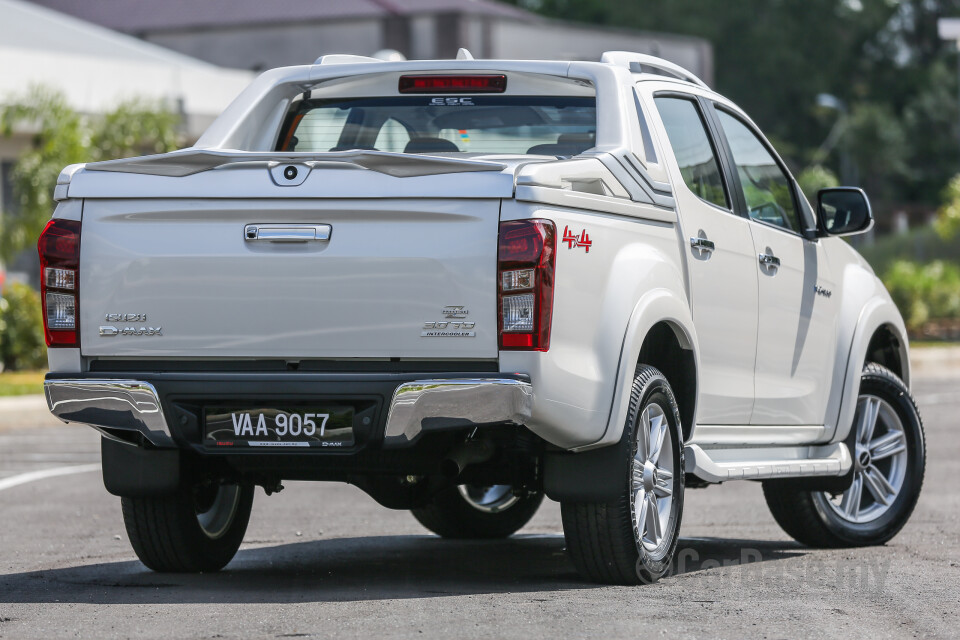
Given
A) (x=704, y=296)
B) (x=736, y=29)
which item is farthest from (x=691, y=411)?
(x=736, y=29)

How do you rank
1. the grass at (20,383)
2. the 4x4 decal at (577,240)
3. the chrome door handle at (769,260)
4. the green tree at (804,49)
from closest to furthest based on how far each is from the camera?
the 4x4 decal at (577,240), the chrome door handle at (769,260), the grass at (20,383), the green tree at (804,49)

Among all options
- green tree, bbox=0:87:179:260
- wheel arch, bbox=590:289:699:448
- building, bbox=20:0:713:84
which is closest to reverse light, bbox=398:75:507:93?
wheel arch, bbox=590:289:699:448

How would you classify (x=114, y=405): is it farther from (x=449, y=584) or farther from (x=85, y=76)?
(x=85, y=76)

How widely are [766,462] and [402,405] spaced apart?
2.22 meters

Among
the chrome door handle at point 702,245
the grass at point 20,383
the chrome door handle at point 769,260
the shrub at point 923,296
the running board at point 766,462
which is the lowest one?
the shrub at point 923,296

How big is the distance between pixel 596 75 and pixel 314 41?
36803 millimetres

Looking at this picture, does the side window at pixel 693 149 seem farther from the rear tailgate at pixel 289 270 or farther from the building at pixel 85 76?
the building at pixel 85 76

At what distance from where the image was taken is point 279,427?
5855 mm

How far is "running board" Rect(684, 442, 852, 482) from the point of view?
6.70 m

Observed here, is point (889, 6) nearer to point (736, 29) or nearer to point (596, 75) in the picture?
point (736, 29)

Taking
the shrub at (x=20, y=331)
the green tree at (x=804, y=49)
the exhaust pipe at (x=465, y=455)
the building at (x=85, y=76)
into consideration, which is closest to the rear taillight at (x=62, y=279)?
the exhaust pipe at (x=465, y=455)

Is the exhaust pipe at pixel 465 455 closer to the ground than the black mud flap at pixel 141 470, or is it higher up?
higher up

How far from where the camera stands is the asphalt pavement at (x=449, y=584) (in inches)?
214

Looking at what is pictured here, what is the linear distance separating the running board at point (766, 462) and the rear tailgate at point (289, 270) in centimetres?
146
